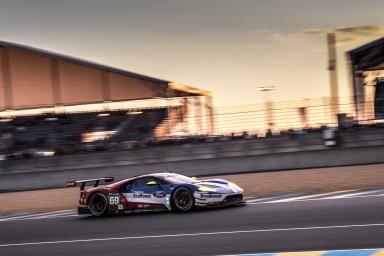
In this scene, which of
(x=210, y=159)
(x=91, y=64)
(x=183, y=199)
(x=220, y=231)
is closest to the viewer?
(x=220, y=231)

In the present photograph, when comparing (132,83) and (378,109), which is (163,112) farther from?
(378,109)

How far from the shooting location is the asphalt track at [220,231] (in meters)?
8.84

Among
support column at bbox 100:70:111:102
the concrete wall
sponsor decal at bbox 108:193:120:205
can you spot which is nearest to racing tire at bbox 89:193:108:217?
sponsor decal at bbox 108:193:120:205

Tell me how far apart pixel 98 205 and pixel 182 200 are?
2519mm

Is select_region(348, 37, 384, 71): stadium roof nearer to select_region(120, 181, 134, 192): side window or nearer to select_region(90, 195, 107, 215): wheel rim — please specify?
select_region(120, 181, 134, 192): side window

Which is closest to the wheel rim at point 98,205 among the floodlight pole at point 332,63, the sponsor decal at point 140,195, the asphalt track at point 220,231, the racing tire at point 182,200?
the asphalt track at point 220,231

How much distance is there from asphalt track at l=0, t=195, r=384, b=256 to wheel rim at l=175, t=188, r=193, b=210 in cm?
32

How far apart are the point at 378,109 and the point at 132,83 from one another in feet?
78.8

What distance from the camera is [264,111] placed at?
29578 mm

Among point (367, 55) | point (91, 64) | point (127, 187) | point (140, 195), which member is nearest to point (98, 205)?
point (127, 187)

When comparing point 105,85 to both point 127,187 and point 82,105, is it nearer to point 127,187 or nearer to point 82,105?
point 82,105

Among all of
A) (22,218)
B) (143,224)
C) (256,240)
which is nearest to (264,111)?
(22,218)

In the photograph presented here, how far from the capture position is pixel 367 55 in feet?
114

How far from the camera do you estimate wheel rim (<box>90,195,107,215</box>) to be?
51.1 feet
